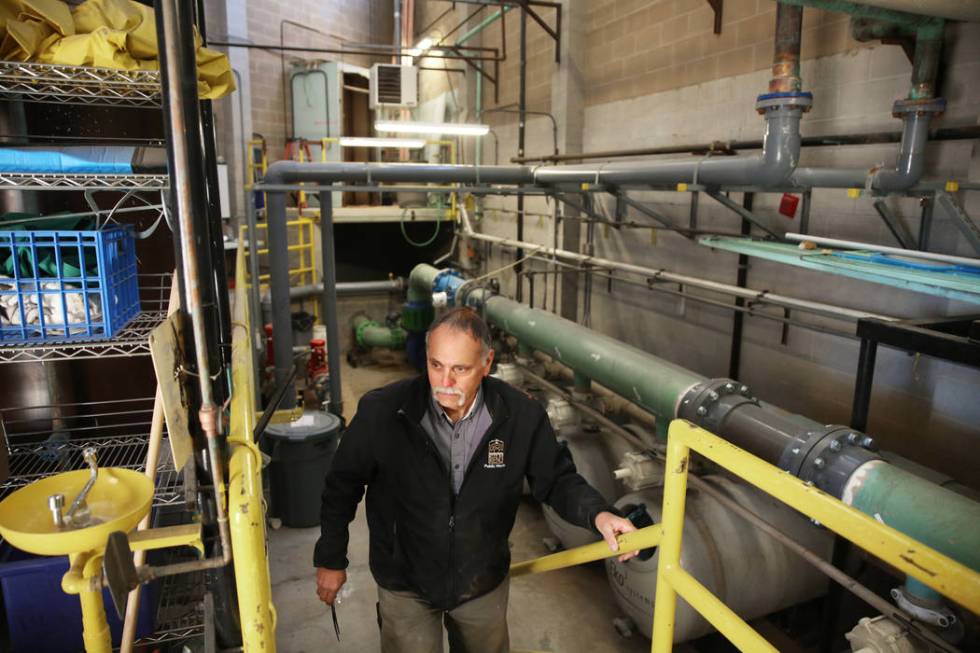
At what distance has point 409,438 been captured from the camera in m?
1.87

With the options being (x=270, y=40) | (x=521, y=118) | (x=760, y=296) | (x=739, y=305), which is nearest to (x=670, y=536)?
(x=760, y=296)

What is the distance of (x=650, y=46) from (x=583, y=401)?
311 cm

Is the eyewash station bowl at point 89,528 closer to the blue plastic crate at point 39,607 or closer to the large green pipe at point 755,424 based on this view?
the blue plastic crate at point 39,607

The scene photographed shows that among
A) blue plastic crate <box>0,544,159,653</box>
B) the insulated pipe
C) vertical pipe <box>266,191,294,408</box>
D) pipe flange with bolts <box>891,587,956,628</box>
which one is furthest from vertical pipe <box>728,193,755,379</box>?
blue plastic crate <box>0,544,159,653</box>

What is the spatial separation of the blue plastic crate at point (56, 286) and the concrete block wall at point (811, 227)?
3657mm

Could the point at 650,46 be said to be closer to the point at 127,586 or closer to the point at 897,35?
the point at 897,35

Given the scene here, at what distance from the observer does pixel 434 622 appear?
205cm

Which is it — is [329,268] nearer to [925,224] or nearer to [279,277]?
[279,277]

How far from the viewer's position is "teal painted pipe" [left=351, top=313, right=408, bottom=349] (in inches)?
338

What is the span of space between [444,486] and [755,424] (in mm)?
1556

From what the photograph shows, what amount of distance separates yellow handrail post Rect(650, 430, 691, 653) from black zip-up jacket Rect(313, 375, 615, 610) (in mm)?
193

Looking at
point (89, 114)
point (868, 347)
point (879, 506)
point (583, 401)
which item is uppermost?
point (89, 114)

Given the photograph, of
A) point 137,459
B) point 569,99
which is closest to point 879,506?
point 137,459

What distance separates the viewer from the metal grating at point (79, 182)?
1966 mm
